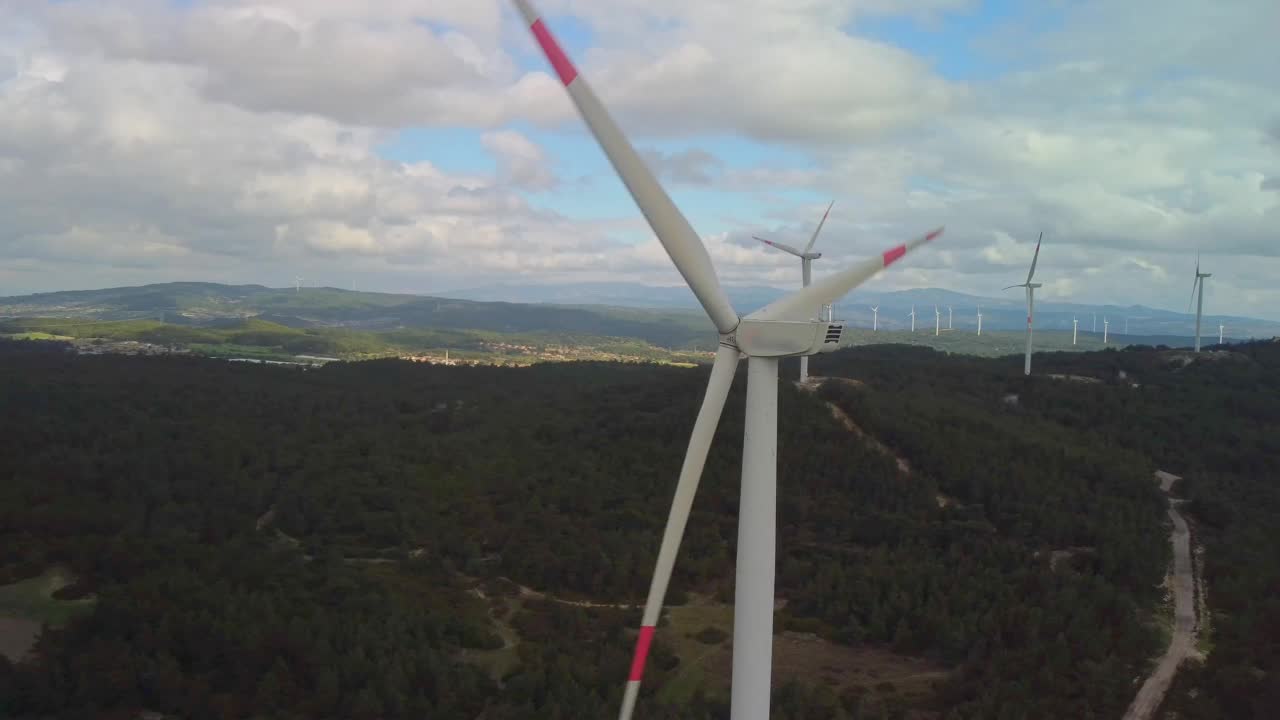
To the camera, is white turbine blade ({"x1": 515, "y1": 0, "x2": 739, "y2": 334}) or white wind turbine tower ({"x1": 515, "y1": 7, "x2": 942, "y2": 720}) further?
white wind turbine tower ({"x1": 515, "y1": 7, "x2": 942, "y2": 720})

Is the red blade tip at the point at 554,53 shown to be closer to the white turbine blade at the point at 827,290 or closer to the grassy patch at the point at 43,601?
the white turbine blade at the point at 827,290

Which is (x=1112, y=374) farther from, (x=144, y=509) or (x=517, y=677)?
(x=144, y=509)

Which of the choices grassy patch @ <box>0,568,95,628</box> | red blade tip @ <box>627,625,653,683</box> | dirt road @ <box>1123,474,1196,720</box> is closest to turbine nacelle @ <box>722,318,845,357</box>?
red blade tip @ <box>627,625,653,683</box>

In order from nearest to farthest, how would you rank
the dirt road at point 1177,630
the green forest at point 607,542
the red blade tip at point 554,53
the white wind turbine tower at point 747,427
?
the red blade tip at point 554,53
the white wind turbine tower at point 747,427
the green forest at point 607,542
the dirt road at point 1177,630

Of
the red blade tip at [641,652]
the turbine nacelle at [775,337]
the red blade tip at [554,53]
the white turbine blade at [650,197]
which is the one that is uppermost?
the red blade tip at [554,53]

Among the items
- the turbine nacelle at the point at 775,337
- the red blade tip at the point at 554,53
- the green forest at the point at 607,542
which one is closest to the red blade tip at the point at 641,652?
the turbine nacelle at the point at 775,337

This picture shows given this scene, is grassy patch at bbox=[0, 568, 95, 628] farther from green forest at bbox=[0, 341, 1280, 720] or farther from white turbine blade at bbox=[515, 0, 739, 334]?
white turbine blade at bbox=[515, 0, 739, 334]
